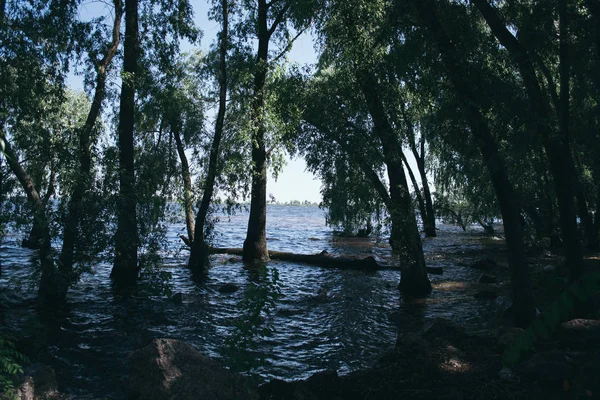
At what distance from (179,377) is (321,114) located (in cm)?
1057

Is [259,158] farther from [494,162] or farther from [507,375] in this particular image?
[507,375]

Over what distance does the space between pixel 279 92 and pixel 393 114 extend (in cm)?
478

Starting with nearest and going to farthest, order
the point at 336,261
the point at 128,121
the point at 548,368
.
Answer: the point at 548,368, the point at 128,121, the point at 336,261

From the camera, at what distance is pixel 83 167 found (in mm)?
12391

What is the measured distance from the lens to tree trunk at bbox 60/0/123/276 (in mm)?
11656

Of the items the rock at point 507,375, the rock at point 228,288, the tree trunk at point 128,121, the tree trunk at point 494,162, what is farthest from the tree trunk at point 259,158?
the rock at point 507,375

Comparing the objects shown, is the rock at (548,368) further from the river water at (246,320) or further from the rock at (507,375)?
the river water at (246,320)

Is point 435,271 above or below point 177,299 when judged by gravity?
above

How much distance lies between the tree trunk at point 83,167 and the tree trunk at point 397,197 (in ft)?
25.3

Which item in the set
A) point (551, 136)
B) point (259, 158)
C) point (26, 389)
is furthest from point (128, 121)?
point (551, 136)

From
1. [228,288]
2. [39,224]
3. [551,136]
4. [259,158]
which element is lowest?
[228,288]

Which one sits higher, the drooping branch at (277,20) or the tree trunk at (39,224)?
the drooping branch at (277,20)

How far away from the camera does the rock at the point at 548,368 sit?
582 cm

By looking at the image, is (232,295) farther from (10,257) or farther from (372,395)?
(10,257)
